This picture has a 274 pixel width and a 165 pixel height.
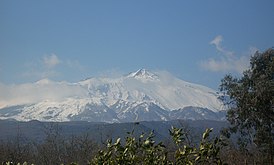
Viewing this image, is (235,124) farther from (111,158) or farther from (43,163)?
(43,163)

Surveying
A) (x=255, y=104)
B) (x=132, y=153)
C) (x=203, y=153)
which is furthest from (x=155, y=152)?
(x=255, y=104)

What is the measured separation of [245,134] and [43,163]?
132ft

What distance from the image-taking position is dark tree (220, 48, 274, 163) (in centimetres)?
3033

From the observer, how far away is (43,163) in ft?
215

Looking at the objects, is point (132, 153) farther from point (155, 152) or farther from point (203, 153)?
point (203, 153)

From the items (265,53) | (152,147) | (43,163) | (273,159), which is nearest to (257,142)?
(273,159)

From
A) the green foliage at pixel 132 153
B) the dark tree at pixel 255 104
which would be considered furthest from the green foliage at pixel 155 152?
the dark tree at pixel 255 104

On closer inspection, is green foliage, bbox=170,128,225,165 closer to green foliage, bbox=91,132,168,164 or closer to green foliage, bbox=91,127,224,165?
green foliage, bbox=91,127,224,165

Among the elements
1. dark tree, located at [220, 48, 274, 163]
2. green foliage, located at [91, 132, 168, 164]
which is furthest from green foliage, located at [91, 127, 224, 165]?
dark tree, located at [220, 48, 274, 163]

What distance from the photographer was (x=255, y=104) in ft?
99.9

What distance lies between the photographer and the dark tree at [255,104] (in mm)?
30328

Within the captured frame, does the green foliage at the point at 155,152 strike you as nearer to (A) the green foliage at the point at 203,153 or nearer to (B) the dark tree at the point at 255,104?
(A) the green foliage at the point at 203,153

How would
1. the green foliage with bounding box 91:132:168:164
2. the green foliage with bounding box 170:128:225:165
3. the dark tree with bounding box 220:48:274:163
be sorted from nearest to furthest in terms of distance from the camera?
the green foliage with bounding box 170:128:225:165 < the green foliage with bounding box 91:132:168:164 < the dark tree with bounding box 220:48:274:163

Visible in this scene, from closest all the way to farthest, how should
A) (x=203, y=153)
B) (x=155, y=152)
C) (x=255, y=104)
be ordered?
1. (x=203, y=153)
2. (x=155, y=152)
3. (x=255, y=104)
